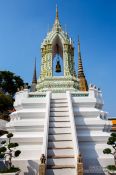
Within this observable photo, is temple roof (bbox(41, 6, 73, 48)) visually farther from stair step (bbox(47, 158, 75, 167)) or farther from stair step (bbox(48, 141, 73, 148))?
stair step (bbox(47, 158, 75, 167))

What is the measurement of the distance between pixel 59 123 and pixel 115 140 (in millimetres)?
3054

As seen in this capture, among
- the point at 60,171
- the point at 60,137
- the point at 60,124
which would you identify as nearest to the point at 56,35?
the point at 60,124

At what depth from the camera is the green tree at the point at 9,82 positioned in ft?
127

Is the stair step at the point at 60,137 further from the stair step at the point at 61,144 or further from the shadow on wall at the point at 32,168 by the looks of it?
the shadow on wall at the point at 32,168

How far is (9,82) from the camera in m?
39.1

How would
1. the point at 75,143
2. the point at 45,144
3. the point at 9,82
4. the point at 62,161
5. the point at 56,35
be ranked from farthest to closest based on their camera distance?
the point at 9,82, the point at 56,35, the point at 75,143, the point at 45,144, the point at 62,161

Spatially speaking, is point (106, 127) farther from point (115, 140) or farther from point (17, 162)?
point (17, 162)

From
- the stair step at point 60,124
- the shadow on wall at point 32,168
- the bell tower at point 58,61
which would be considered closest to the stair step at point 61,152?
the shadow on wall at point 32,168

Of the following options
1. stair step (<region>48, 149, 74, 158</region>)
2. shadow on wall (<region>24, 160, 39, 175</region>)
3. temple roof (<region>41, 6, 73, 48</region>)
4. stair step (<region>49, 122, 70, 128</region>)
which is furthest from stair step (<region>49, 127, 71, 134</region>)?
temple roof (<region>41, 6, 73, 48</region>)

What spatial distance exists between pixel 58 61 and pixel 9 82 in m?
21.0

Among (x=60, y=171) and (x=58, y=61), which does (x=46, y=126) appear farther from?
(x=58, y=61)

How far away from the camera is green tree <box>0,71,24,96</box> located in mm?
38688

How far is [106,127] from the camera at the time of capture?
13.4 m

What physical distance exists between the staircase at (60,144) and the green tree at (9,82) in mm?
25625
